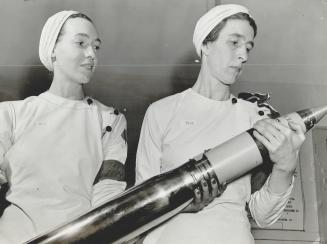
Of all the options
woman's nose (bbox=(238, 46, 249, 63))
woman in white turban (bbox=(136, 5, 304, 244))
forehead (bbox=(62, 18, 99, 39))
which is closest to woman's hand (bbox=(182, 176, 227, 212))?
woman in white turban (bbox=(136, 5, 304, 244))

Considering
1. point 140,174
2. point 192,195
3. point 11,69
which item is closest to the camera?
point 192,195

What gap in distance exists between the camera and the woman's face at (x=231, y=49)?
0.74 m

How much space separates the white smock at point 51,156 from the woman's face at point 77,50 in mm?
51

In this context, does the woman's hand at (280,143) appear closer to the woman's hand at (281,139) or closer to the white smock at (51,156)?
the woman's hand at (281,139)

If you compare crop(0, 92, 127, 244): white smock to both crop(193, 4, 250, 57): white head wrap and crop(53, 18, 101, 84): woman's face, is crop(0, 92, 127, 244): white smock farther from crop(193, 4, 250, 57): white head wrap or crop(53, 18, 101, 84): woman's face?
crop(193, 4, 250, 57): white head wrap

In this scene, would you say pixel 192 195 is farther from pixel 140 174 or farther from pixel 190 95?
pixel 190 95

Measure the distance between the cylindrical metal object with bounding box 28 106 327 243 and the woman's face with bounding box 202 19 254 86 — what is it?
16cm

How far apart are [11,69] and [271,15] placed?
1.90 feet

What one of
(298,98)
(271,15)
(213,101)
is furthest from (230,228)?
(271,15)

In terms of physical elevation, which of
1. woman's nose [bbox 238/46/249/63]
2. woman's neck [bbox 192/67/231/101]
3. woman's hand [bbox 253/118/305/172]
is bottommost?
woman's hand [bbox 253/118/305/172]

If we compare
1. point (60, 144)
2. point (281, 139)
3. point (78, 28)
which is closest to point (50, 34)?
point (78, 28)

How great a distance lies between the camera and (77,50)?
759mm

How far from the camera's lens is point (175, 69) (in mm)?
872

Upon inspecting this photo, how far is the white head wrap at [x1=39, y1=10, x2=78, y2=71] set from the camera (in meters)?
0.77
